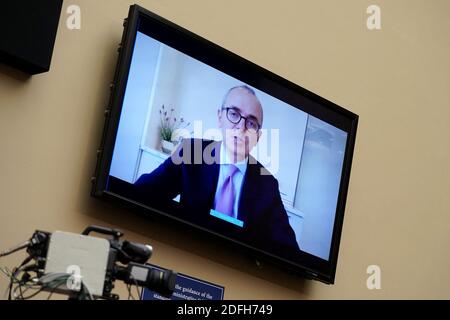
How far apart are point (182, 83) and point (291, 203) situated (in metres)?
0.74

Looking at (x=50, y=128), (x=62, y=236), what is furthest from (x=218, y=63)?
(x=62, y=236)

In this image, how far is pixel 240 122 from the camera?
3576 millimetres

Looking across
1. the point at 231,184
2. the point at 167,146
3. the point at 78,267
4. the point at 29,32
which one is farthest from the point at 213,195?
the point at 78,267

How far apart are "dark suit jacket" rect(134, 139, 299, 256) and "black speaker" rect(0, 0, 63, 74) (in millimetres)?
575

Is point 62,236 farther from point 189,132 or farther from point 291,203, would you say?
point 291,203

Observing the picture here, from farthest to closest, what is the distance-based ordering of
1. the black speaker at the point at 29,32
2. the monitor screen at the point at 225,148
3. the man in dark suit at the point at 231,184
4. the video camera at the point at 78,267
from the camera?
the man in dark suit at the point at 231,184, the monitor screen at the point at 225,148, the black speaker at the point at 29,32, the video camera at the point at 78,267

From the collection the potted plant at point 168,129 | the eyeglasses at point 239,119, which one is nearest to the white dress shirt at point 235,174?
the eyeglasses at point 239,119

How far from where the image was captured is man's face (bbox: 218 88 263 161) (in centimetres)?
353

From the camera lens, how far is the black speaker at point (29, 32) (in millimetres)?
2869

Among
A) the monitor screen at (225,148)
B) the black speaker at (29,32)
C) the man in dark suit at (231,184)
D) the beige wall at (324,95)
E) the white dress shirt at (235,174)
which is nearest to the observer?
the black speaker at (29,32)

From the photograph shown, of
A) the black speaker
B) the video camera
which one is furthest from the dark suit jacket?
the video camera

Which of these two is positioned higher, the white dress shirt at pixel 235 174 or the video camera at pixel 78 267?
the white dress shirt at pixel 235 174

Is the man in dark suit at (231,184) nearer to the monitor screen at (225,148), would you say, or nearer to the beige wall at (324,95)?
the monitor screen at (225,148)

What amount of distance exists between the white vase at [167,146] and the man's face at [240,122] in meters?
0.27
